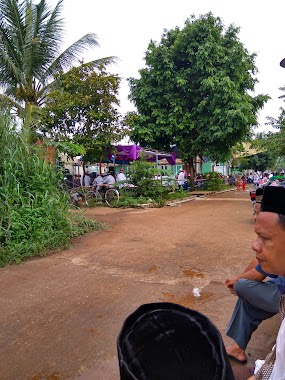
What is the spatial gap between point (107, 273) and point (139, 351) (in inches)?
133

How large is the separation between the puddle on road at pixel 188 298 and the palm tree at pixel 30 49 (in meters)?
9.10

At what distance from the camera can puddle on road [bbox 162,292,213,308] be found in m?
3.38

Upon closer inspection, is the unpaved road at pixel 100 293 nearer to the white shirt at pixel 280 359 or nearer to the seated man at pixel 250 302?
the seated man at pixel 250 302

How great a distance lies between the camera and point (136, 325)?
→ 1167 millimetres

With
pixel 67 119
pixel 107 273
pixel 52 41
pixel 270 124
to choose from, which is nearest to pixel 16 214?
pixel 107 273

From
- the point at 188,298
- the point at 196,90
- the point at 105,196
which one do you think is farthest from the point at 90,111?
the point at 188,298

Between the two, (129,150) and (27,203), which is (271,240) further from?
(129,150)

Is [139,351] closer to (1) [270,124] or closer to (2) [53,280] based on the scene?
(2) [53,280]

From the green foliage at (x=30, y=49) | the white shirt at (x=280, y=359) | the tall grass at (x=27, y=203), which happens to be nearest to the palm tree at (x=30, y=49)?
the green foliage at (x=30, y=49)

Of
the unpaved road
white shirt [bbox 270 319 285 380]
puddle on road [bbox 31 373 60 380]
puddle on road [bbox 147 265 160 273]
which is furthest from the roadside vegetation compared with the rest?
white shirt [bbox 270 319 285 380]

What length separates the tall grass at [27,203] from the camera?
16.6 ft

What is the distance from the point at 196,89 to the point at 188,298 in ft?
45.8

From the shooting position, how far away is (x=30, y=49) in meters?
11.0

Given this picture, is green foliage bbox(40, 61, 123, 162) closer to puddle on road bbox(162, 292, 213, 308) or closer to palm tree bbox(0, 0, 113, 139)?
palm tree bbox(0, 0, 113, 139)
